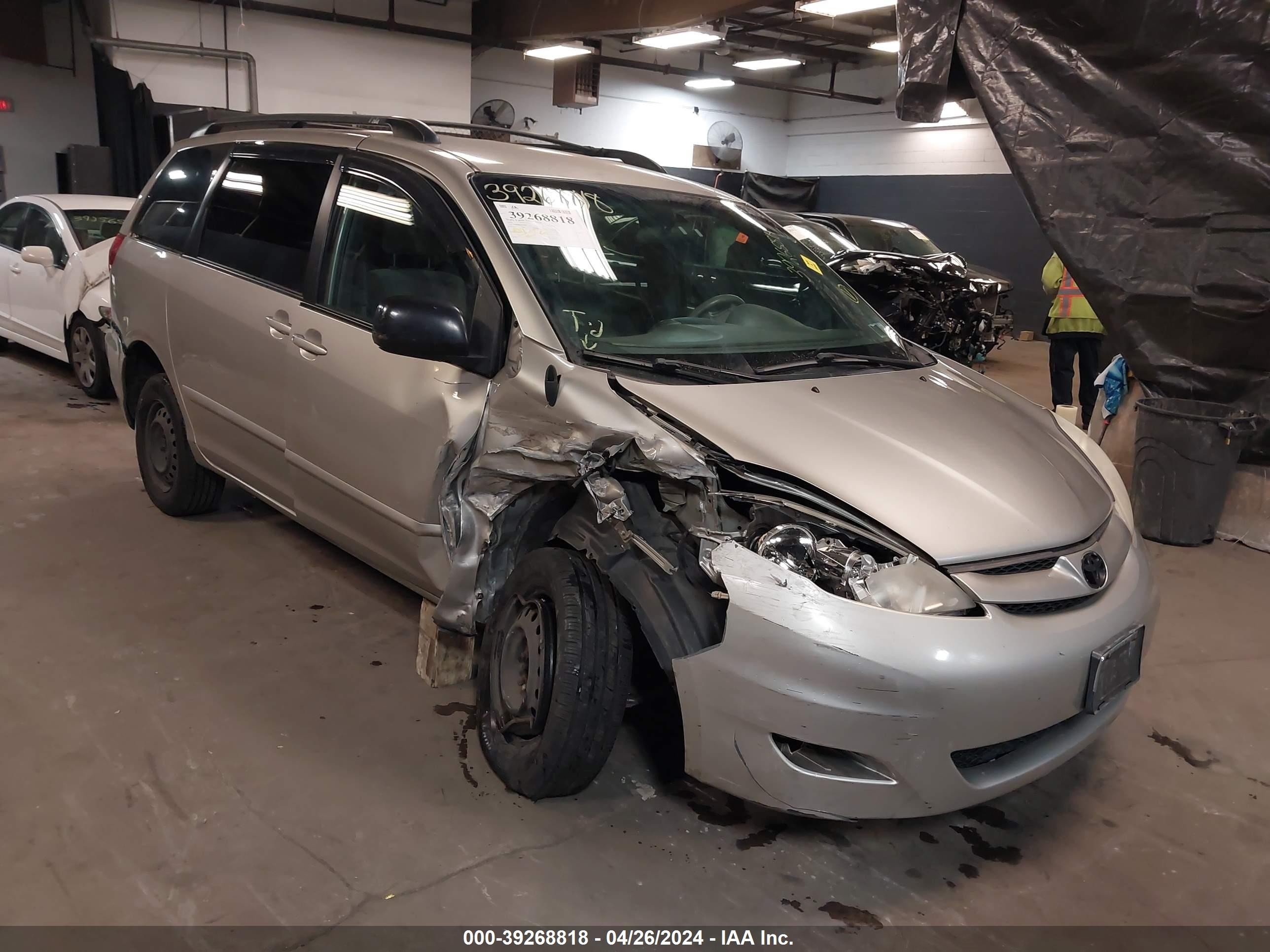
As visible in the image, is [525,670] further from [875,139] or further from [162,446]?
[875,139]

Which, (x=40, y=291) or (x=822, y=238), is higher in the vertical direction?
(x=822, y=238)

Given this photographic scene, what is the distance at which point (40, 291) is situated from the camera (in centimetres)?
666

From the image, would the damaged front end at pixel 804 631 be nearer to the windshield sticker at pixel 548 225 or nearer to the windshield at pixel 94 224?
the windshield sticker at pixel 548 225

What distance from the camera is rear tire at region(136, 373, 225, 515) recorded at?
389 centimetres

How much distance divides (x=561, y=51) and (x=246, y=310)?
10460mm

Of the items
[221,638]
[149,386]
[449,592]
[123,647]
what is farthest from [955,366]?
[149,386]

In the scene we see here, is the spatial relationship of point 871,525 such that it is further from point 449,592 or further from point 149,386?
point 149,386

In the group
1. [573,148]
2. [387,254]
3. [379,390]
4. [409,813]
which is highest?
[573,148]

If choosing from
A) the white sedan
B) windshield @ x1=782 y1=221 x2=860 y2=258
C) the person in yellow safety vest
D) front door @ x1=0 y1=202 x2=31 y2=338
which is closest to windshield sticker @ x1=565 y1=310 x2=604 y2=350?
the white sedan

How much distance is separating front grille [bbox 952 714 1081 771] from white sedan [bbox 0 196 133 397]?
5.67 m

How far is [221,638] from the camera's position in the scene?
10.4ft

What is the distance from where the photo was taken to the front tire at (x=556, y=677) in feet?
7.24

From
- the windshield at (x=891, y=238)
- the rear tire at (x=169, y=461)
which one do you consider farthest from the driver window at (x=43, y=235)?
the windshield at (x=891, y=238)

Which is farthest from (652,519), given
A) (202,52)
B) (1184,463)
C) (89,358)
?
(202,52)
